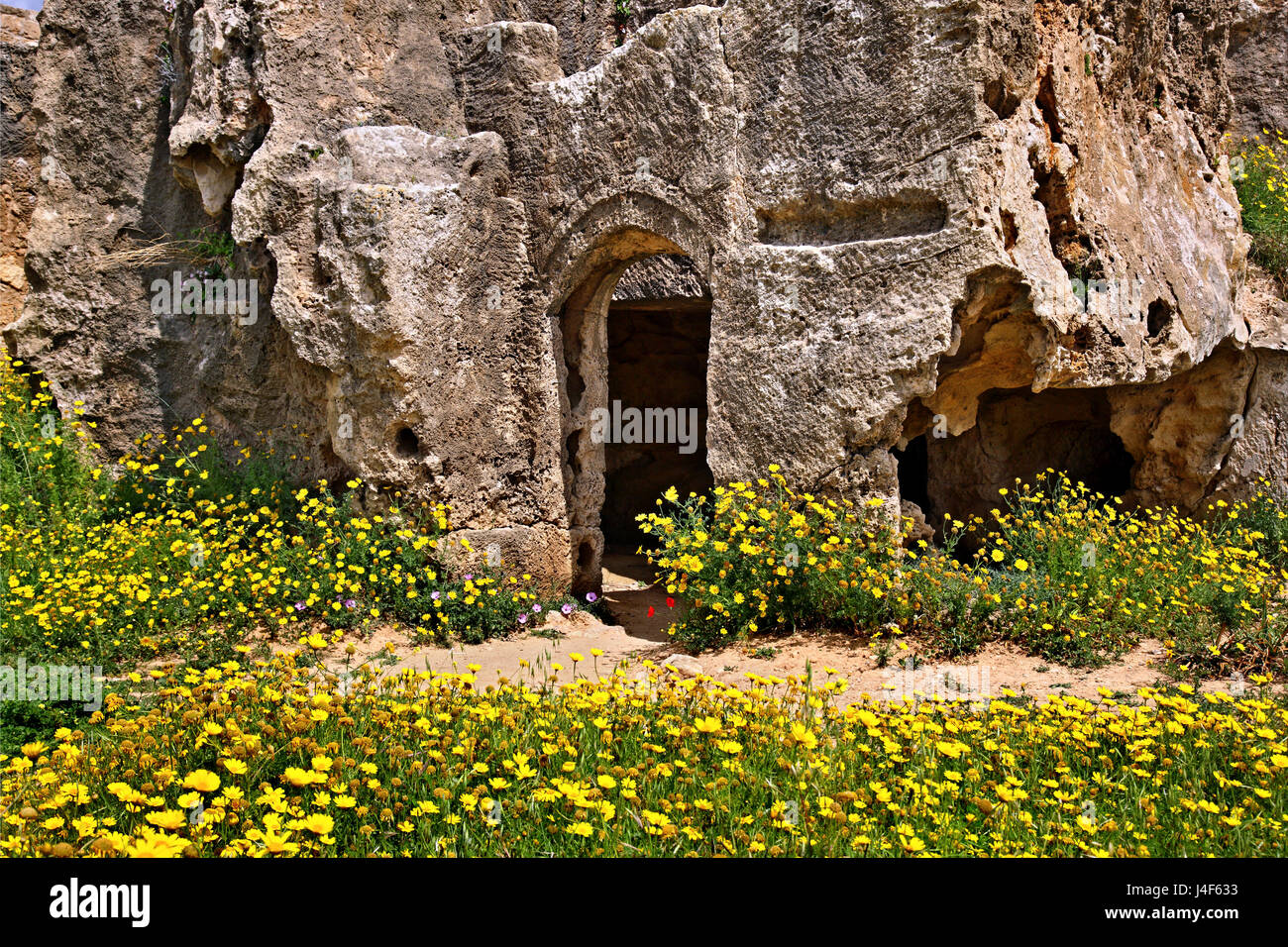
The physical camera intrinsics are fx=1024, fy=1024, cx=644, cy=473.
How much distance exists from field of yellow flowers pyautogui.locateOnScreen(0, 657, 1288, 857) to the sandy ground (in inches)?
27.3

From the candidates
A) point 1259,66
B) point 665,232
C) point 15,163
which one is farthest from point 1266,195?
point 15,163

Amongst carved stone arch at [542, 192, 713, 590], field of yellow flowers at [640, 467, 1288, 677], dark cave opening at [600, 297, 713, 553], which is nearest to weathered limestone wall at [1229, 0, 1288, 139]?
field of yellow flowers at [640, 467, 1288, 677]

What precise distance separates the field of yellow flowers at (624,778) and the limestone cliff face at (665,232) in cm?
281

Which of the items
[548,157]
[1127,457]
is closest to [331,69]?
[548,157]

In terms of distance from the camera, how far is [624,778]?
306 cm

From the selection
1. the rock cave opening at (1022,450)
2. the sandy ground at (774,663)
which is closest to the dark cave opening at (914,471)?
the rock cave opening at (1022,450)

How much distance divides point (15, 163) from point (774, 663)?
8314mm

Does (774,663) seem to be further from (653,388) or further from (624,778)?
(653,388)

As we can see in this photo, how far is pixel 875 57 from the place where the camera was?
19.3 ft

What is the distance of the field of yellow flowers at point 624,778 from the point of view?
2697 mm

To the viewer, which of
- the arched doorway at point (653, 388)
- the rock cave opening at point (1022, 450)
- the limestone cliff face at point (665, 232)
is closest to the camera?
the limestone cliff face at point (665, 232)

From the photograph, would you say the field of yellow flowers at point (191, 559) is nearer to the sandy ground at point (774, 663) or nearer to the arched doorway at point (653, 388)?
the sandy ground at point (774, 663)

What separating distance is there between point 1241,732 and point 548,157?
18.0 feet

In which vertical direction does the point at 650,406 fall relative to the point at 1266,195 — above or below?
below
